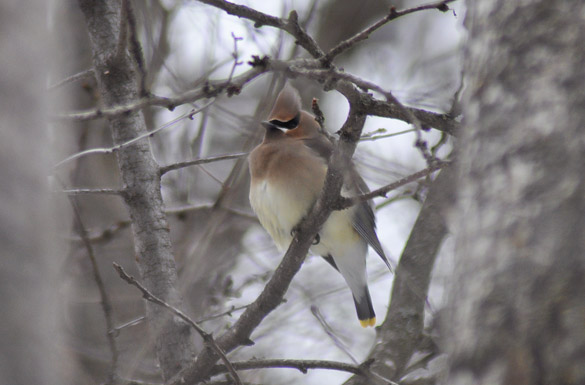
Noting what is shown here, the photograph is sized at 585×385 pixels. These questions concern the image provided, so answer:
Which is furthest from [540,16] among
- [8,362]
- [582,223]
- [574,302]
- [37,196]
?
[8,362]

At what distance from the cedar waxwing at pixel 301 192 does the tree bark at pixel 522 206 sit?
2.95 metres

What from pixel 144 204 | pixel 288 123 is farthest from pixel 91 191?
pixel 288 123

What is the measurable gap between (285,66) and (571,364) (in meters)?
1.57

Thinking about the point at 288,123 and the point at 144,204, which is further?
the point at 288,123

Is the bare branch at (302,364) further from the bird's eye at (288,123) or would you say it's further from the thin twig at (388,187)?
the bird's eye at (288,123)

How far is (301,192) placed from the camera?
4734mm

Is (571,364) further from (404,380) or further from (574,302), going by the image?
(404,380)

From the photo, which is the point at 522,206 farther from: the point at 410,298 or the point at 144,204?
the point at 410,298

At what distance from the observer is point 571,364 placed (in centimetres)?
127

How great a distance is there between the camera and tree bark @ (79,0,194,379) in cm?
378

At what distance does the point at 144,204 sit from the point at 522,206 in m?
2.66

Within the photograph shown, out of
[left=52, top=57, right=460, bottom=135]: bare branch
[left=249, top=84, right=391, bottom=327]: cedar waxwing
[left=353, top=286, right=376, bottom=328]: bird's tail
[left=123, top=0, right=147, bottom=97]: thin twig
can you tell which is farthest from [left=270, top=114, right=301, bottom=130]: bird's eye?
[left=52, top=57, right=460, bottom=135]: bare branch

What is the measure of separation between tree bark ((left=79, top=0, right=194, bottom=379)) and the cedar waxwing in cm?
108

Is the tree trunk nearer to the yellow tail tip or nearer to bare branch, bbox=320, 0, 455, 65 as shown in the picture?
bare branch, bbox=320, 0, 455, 65
